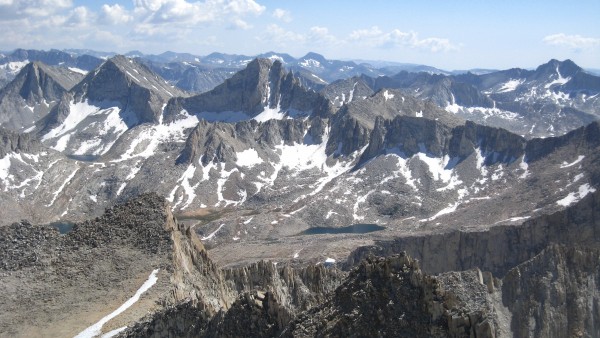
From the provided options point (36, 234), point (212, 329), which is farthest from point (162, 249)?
point (212, 329)

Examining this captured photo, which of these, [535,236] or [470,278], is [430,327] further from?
[535,236]

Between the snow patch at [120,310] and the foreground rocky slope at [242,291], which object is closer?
the foreground rocky slope at [242,291]

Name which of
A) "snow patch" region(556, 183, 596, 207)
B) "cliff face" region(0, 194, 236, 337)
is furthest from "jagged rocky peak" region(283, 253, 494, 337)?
"snow patch" region(556, 183, 596, 207)

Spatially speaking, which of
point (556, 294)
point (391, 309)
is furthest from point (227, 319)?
point (556, 294)

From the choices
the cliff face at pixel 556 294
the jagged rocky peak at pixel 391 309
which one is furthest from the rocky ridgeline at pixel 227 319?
the cliff face at pixel 556 294

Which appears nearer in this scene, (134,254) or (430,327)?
(430,327)

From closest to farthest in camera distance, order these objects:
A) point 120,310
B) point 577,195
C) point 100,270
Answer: point 120,310 → point 100,270 → point 577,195

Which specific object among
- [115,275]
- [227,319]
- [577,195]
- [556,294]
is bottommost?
[577,195]

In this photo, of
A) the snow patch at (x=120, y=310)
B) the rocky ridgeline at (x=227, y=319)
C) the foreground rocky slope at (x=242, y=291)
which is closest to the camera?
the foreground rocky slope at (x=242, y=291)

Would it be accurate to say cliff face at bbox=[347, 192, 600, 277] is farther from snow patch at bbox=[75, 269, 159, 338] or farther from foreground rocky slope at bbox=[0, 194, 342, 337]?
snow patch at bbox=[75, 269, 159, 338]

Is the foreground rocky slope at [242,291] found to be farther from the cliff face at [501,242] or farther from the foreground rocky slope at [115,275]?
the cliff face at [501,242]

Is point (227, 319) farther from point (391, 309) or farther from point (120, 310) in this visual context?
point (120, 310)
